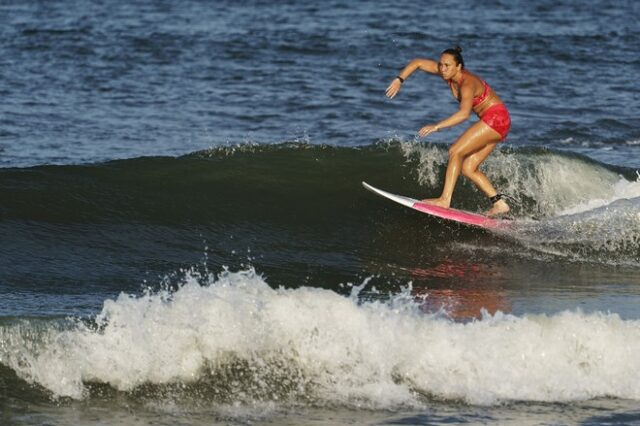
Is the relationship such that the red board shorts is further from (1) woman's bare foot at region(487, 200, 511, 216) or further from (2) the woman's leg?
(1) woman's bare foot at region(487, 200, 511, 216)

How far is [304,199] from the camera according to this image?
504 inches

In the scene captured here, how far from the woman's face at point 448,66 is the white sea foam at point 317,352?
11.2 ft

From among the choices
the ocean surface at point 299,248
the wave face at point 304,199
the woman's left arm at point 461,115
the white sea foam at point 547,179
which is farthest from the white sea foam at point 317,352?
the white sea foam at point 547,179

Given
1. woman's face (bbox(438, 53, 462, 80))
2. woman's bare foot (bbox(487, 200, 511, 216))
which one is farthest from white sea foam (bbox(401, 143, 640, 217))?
woman's face (bbox(438, 53, 462, 80))

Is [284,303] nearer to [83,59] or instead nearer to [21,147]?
[21,147]

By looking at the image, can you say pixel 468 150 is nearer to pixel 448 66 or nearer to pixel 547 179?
pixel 448 66

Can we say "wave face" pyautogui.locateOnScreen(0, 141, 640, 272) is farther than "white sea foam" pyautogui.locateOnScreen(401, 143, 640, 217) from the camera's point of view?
No

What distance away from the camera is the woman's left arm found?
10594mm

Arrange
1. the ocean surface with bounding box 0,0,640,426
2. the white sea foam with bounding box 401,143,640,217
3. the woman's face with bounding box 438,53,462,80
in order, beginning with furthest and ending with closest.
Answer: the white sea foam with bounding box 401,143,640,217, the woman's face with bounding box 438,53,462,80, the ocean surface with bounding box 0,0,640,426

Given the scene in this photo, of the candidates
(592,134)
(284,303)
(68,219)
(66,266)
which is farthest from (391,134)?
(284,303)

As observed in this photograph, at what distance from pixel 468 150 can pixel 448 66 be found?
891mm

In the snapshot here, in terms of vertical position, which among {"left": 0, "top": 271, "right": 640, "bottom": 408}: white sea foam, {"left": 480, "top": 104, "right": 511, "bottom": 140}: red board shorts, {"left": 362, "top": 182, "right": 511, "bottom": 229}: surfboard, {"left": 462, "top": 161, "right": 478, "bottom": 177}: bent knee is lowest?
{"left": 0, "top": 271, "right": 640, "bottom": 408}: white sea foam

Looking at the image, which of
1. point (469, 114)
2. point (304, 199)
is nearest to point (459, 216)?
point (469, 114)

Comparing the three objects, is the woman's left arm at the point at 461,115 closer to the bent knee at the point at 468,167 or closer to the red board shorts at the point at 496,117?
the red board shorts at the point at 496,117
